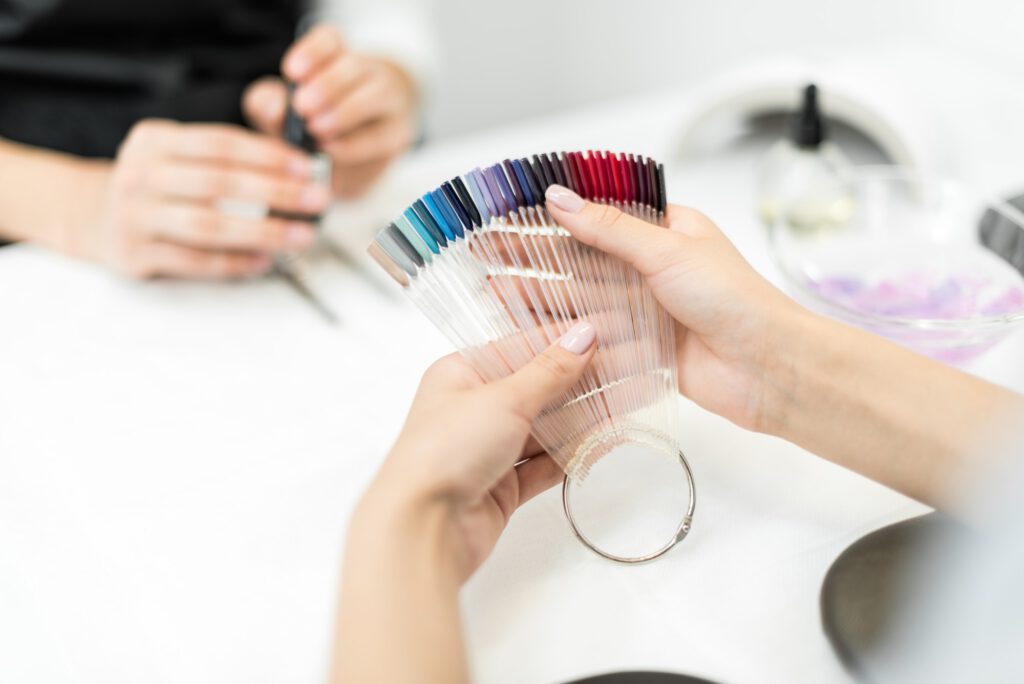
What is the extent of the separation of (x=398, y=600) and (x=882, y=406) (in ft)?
0.78

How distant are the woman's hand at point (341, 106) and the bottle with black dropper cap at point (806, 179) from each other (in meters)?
0.32

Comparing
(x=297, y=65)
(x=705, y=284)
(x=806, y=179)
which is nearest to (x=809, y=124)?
(x=806, y=179)

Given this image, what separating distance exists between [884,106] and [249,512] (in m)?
0.56

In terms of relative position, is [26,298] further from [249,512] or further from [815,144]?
[815,144]

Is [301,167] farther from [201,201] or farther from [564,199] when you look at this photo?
[564,199]

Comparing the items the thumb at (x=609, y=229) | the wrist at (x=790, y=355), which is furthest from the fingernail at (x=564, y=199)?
the wrist at (x=790, y=355)

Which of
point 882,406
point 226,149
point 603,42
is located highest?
point 226,149

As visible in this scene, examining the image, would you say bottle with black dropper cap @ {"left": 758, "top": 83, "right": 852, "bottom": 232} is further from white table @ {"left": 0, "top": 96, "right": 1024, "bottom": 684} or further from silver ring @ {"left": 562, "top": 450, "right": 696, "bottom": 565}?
silver ring @ {"left": 562, "top": 450, "right": 696, "bottom": 565}

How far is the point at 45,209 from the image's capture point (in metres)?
0.67

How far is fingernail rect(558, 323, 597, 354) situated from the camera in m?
0.39

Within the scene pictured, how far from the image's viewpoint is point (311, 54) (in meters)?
0.67

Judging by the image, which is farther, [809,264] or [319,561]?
[809,264]

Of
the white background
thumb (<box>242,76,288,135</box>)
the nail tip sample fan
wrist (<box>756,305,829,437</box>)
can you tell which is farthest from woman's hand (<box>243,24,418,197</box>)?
the white background

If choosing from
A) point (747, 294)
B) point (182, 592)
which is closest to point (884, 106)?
point (747, 294)
